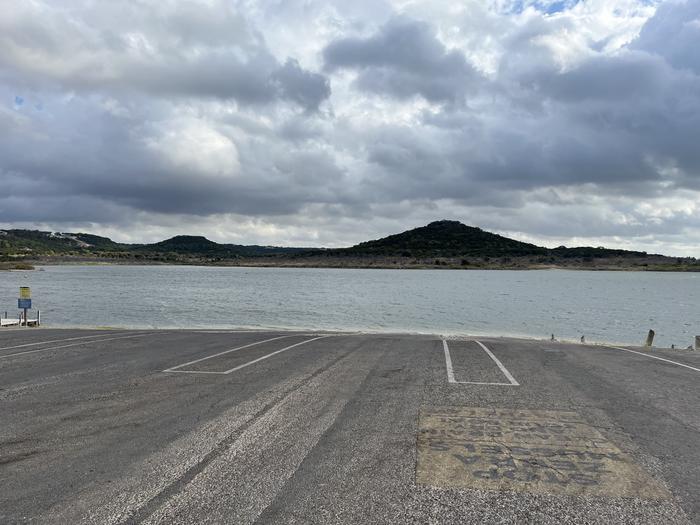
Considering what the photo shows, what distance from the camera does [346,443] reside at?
6383 millimetres

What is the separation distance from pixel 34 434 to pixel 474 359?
32.9 feet

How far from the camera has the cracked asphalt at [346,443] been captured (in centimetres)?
474

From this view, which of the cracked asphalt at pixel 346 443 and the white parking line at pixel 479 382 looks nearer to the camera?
the cracked asphalt at pixel 346 443

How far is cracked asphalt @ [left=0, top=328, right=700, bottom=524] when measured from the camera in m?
4.74

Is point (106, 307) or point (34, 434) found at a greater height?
point (34, 434)

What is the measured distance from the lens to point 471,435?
6754 mm

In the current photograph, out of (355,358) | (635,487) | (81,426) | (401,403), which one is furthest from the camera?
(355,358)

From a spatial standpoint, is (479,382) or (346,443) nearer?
(346,443)

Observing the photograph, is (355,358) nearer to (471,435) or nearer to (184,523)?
(471,435)

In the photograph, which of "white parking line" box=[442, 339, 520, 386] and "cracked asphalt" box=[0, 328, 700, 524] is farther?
"white parking line" box=[442, 339, 520, 386]

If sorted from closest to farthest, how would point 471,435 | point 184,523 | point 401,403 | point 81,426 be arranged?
point 184,523 → point 471,435 → point 81,426 → point 401,403

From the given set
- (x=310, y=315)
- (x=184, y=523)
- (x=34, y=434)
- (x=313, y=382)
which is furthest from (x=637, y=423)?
(x=310, y=315)

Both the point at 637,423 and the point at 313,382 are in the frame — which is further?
the point at 313,382

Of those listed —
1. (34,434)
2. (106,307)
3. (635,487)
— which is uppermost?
(635,487)
